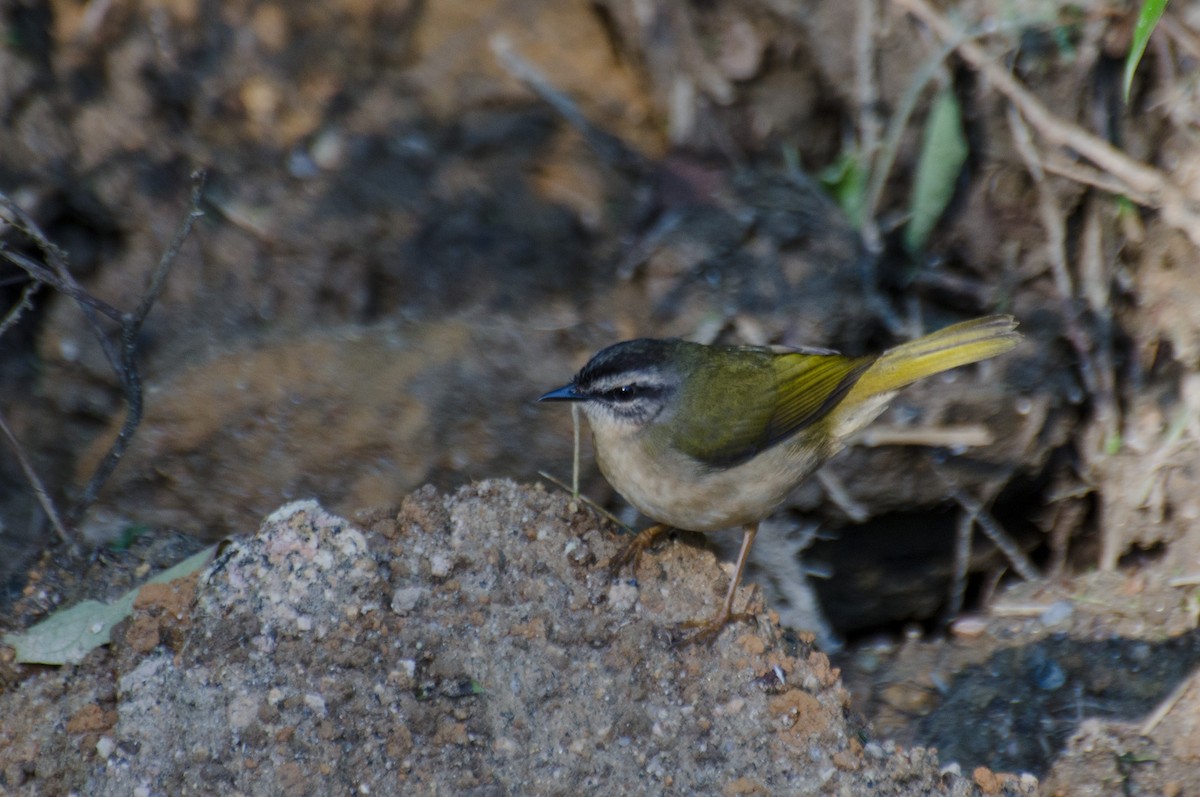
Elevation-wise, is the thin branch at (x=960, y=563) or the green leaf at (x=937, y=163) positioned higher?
the green leaf at (x=937, y=163)

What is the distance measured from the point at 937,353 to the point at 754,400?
2.76 ft

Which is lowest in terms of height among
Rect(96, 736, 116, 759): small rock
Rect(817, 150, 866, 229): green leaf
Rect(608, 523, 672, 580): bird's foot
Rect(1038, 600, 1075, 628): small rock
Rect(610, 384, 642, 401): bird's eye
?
Rect(1038, 600, 1075, 628): small rock

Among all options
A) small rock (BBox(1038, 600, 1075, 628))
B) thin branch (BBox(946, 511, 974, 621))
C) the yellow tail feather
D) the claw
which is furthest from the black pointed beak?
small rock (BBox(1038, 600, 1075, 628))

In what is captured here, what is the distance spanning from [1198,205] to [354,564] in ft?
14.1

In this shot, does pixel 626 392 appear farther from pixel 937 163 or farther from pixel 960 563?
pixel 960 563

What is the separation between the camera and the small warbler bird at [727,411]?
4.36 meters

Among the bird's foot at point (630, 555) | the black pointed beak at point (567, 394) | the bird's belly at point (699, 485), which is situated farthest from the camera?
the black pointed beak at point (567, 394)

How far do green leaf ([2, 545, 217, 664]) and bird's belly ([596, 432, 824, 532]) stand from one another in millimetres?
1489

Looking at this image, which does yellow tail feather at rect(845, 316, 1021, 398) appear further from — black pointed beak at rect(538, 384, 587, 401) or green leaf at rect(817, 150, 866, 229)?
black pointed beak at rect(538, 384, 587, 401)

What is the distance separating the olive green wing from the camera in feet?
14.9

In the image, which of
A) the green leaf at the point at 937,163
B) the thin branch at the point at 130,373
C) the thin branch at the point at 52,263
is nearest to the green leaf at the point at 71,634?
the thin branch at the point at 130,373

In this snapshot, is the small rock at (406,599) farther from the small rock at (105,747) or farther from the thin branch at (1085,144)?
the thin branch at (1085,144)

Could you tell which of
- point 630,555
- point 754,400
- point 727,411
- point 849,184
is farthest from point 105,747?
point 849,184

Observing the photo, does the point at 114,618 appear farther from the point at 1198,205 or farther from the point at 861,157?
the point at 1198,205
